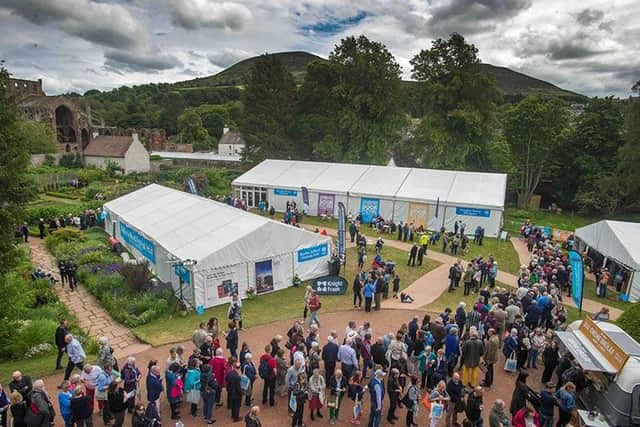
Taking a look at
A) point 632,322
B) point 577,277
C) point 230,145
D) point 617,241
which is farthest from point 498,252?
point 230,145

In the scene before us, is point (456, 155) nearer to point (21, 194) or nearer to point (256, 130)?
point (256, 130)

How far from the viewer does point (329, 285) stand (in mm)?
14633

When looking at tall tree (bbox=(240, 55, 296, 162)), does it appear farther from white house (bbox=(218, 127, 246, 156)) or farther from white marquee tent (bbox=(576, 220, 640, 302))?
white house (bbox=(218, 127, 246, 156))

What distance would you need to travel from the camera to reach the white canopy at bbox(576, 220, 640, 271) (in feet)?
52.7

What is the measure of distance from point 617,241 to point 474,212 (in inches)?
280

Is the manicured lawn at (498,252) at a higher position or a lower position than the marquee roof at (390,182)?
lower

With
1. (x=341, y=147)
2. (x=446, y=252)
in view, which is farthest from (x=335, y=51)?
(x=446, y=252)

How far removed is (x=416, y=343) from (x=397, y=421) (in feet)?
5.41

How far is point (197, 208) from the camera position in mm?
18172

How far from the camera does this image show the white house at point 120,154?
44.0 meters

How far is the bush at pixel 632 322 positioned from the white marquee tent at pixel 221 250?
962cm

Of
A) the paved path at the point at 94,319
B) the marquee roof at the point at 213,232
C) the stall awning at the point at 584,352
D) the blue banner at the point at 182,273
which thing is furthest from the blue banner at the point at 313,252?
the stall awning at the point at 584,352

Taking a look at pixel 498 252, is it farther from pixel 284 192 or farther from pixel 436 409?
pixel 436 409

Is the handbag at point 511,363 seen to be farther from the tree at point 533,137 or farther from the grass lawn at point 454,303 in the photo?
the tree at point 533,137
